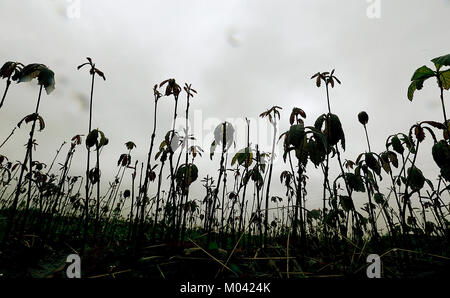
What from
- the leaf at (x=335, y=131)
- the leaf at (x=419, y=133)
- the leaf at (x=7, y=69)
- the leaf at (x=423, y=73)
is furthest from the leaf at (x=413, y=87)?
the leaf at (x=7, y=69)

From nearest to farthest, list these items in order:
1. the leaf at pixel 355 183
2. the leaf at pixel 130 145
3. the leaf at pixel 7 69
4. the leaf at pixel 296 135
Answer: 1. the leaf at pixel 296 135
2. the leaf at pixel 7 69
3. the leaf at pixel 355 183
4. the leaf at pixel 130 145

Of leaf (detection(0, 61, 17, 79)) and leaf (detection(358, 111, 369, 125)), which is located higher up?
leaf (detection(0, 61, 17, 79))

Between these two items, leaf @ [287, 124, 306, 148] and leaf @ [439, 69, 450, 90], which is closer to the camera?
leaf @ [287, 124, 306, 148]

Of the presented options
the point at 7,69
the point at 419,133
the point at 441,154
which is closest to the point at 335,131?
the point at 419,133

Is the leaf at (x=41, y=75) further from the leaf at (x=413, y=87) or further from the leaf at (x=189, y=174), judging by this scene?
the leaf at (x=413, y=87)

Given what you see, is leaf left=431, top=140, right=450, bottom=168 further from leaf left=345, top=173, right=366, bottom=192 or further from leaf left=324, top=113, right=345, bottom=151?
leaf left=324, top=113, right=345, bottom=151

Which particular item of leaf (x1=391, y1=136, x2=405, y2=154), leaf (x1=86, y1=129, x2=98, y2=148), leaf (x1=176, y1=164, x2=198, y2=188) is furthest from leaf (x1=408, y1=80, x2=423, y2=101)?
leaf (x1=86, y1=129, x2=98, y2=148)

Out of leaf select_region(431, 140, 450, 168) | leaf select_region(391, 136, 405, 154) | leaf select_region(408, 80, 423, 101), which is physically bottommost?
leaf select_region(431, 140, 450, 168)

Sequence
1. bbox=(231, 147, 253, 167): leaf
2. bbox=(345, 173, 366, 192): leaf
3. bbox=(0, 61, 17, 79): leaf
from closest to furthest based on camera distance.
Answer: bbox=(0, 61, 17, 79): leaf
bbox=(345, 173, 366, 192): leaf
bbox=(231, 147, 253, 167): leaf

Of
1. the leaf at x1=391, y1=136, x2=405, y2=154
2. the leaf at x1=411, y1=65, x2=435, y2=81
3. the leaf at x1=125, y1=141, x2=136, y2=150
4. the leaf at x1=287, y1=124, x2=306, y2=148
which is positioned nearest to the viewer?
the leaf at x1=287, y1=124, x2=306, y2=148

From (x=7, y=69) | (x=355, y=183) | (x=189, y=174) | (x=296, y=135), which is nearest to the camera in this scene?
(x=296, y=135)

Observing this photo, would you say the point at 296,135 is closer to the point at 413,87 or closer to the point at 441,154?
the point at 413,87
